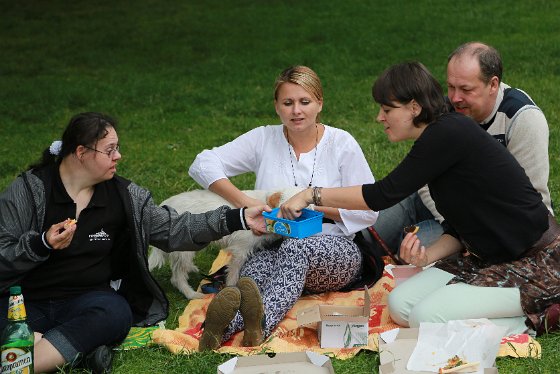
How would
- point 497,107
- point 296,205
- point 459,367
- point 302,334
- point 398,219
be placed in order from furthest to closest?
1. point 398,219
2. point 497,107
3. point 302,334
4. point 296,205
5. point 459,367

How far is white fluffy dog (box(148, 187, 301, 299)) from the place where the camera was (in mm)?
5676

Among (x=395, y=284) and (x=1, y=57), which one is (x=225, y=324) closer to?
(x=395, y=284)

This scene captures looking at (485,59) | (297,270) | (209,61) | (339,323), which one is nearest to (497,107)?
(485,59)

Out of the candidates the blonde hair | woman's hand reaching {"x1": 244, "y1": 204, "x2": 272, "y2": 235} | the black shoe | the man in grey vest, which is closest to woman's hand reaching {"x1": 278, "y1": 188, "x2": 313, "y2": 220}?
woman's hand reaching {"x1": 244, "y1": 204, "x2": 272, "y2": 235}

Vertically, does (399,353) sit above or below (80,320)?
below

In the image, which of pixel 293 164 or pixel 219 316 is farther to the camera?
pixel 293 164

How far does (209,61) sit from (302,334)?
9456mm

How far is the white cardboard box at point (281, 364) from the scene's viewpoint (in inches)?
168

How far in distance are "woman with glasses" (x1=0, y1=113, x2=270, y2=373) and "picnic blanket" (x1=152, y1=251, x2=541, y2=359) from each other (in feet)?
0.96

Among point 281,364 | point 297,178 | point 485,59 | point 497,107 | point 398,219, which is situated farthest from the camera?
point 398,219

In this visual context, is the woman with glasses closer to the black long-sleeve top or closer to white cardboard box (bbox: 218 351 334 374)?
white cardboard box (bbox: 218 351 334 374)

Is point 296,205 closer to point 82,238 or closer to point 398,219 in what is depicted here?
point 82,238

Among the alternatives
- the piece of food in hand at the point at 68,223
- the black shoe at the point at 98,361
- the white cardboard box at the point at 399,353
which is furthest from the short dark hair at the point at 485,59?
the black shoe at the point at 98,361

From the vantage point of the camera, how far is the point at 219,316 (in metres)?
4.65
